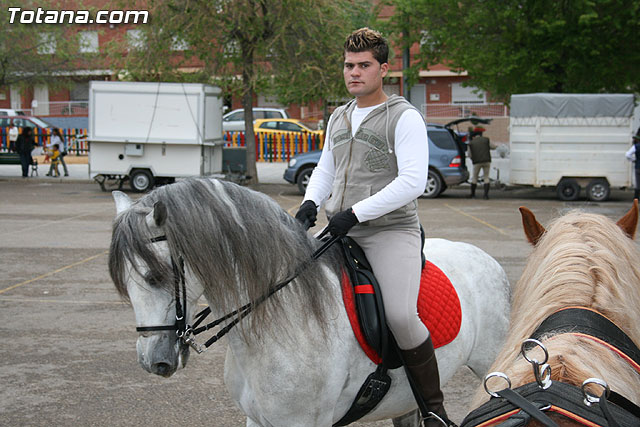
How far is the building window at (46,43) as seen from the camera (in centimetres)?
2734

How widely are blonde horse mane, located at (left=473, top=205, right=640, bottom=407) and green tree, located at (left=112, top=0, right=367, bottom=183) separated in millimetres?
17542

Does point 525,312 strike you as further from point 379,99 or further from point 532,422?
point 379,99

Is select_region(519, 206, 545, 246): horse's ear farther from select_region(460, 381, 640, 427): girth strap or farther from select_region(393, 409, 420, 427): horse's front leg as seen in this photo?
select_region(393, 409, 420, 427): horse's front leg

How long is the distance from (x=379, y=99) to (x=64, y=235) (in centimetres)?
1094

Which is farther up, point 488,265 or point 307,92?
point 307,92

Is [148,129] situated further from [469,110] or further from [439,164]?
[469,110]

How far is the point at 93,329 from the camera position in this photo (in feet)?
23.3

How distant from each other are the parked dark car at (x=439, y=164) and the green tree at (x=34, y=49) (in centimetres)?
1206

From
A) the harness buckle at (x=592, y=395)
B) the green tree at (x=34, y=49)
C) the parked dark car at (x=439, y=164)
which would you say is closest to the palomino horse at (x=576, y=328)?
the harness buckle at (x=592, y=395)

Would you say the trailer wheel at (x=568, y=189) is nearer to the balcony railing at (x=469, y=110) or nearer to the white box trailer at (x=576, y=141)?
the white box trailer at (x=576, y=141)

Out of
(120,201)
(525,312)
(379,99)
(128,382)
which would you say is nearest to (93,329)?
(128,382)

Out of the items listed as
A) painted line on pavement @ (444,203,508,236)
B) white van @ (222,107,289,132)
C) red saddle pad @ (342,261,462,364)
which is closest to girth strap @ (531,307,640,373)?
red saddle pad @ (342,261,462,364)

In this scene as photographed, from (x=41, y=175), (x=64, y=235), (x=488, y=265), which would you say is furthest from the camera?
(x=41, y=175)

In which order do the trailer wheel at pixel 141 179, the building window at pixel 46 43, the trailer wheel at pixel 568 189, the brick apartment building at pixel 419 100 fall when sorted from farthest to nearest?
1. the brick apartment building at pixel 419 100
2. the building window at pixel 46 43
3. the trailer wheel at pixel 141 179
4. the trailer wheel at pixel 568 189
